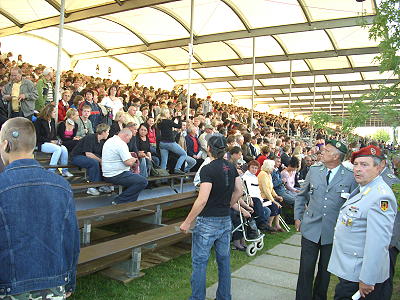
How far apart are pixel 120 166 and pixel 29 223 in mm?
4340

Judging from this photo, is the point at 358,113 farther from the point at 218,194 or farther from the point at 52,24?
the point at 52,24

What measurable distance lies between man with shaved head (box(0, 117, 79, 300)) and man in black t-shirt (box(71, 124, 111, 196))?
4.51m

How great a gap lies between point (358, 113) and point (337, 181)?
69cm

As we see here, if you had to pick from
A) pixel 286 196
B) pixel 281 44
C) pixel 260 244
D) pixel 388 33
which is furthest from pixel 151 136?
pixel 281 44

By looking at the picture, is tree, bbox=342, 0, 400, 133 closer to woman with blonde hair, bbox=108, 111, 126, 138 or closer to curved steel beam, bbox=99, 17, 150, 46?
woman with blonde hair, bbox=108, 111, 126, 138

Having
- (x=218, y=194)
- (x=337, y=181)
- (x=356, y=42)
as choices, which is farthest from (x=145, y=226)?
(x=356, y=42)

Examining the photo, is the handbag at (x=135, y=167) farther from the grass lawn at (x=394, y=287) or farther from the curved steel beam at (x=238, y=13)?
the curved steel beam at (x=238, y=13)

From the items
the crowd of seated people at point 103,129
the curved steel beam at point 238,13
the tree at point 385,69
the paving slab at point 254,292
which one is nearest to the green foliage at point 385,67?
the tree at point 385,69

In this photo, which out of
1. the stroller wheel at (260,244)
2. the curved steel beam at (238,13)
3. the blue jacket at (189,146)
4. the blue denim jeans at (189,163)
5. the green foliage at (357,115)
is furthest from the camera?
the curved steel beam at (238,13)

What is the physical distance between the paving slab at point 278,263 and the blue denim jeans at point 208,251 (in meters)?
1.83

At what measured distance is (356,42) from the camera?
53.1 ft

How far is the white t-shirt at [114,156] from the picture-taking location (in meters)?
5.99

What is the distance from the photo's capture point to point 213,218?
3.63 meters

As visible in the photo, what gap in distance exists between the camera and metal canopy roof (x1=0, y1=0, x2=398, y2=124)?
13.2 meters
